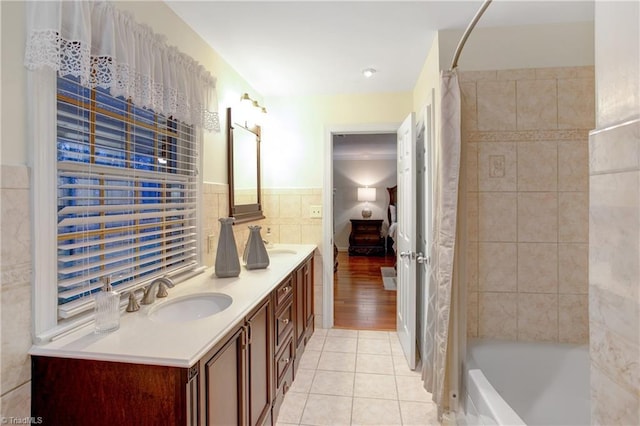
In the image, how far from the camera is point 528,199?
1.99m

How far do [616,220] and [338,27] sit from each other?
76.2 inches

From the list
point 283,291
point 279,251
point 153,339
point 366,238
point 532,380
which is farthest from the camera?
point 366,238

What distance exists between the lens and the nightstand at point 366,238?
7527 mm

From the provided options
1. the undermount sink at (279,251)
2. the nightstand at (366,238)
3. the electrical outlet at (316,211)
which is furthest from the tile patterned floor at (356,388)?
the nightstand at (366,238)

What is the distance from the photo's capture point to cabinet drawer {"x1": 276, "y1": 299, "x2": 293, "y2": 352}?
1986 millimetres

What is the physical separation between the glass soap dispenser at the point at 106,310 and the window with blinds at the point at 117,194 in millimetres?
99

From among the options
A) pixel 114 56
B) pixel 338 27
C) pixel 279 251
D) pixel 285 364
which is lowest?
pixel 285 364

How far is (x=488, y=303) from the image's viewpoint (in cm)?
204

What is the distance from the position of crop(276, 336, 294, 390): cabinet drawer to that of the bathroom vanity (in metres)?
0.29

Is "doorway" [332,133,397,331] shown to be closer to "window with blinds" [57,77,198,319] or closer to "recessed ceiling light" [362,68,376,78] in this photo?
"recessed ceiling light" [362,68,376,78]

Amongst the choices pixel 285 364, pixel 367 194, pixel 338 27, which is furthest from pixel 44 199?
pixel 367 194

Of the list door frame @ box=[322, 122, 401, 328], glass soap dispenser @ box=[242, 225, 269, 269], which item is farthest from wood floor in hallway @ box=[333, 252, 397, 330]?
glass soap dispenser @ box=[242, 225, 269, 269]

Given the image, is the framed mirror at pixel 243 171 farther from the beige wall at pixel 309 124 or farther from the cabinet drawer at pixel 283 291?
the cabinet drawer at pixel 283 291

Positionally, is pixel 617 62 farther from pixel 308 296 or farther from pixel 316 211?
pixel 316 211
